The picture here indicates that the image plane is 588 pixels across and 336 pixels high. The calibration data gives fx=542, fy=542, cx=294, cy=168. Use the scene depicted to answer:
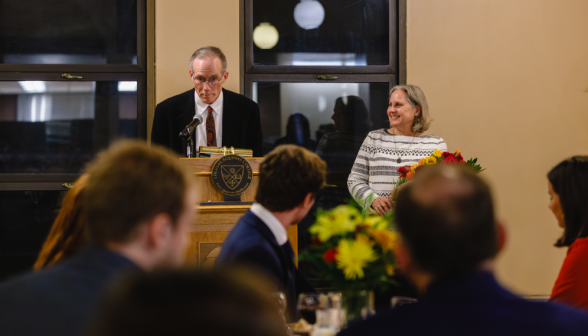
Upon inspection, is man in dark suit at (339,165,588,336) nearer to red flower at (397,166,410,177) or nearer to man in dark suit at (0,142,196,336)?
man in dark suit at (0,142,196,336)

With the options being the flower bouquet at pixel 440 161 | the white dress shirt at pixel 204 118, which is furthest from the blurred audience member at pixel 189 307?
the white dress shirt at pixel 204 118

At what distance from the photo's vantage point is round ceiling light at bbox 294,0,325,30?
390 cm

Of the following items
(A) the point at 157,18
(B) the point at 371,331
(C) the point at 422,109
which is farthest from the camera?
(A) the point at 157,18

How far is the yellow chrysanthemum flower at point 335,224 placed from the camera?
137 cm

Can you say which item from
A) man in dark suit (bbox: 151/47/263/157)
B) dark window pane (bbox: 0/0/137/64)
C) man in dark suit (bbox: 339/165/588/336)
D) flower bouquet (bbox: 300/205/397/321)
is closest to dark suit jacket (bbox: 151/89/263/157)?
man in dark suit (bbox: 151/47/263/157)

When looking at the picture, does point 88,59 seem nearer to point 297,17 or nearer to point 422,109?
point 297,17

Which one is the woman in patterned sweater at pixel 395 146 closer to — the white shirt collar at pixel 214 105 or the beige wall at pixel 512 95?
the beige wall at pixel 512 95

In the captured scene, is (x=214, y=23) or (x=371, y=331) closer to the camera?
(x=371, y=331)

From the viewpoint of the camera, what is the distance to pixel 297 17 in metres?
3.90

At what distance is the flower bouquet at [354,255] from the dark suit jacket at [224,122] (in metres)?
1.90

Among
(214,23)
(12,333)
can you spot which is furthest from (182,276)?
(214,23)

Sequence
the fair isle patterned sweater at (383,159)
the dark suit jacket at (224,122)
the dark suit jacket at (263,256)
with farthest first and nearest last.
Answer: the fair isle patterned sweater at (383,159) < the dark suit jacket at (224,122) < the dark suit jacket at (263,256)

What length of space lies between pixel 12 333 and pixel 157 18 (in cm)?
310

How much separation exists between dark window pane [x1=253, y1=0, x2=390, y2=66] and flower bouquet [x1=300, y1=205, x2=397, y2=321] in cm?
267
